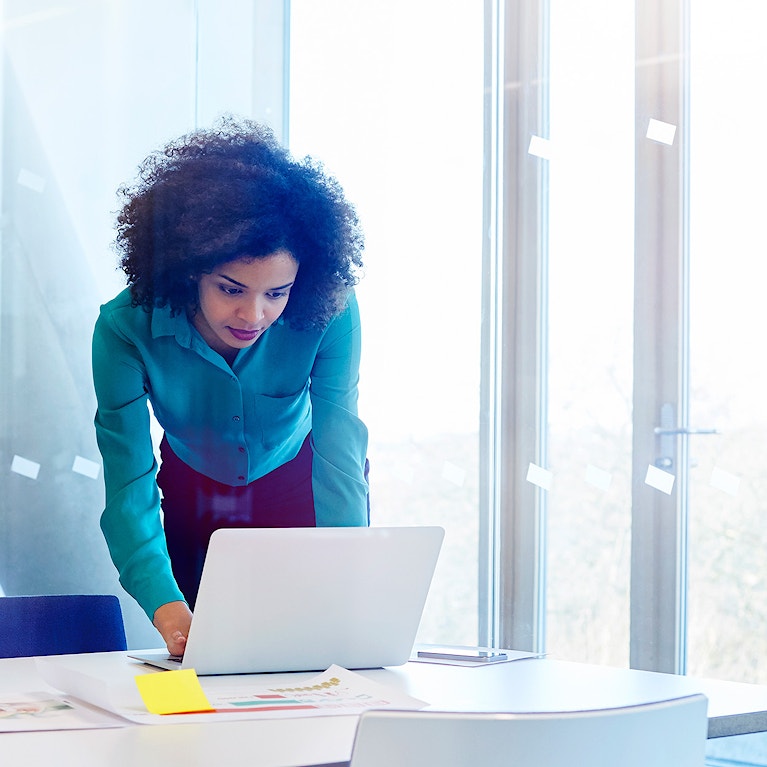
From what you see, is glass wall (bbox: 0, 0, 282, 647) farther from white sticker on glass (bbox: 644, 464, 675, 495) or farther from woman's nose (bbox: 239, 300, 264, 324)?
white sticker on glass (bbox: 644, 464, 675, 495)

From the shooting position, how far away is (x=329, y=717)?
122 cm

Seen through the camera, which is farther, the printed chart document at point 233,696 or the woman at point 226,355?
the woman at point 226,355

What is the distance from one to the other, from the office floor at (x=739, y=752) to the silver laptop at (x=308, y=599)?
1455mm

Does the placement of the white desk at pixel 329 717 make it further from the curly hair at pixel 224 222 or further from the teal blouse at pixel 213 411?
the curly hair at pixel 224 222

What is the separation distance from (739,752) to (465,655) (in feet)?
4.43

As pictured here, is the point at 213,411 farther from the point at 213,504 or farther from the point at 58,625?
the point at 58,625

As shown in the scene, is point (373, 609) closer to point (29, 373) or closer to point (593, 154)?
point (29, 373)

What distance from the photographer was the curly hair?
9.50ft

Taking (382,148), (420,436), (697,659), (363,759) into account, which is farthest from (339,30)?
(363,759)

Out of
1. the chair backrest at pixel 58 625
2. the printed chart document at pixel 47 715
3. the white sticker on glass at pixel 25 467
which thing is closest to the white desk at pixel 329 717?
the printed chart document at pixel 47 715

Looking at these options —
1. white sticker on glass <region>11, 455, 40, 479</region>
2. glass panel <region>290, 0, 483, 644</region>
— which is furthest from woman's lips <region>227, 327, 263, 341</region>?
white sticker on glass <region>11, 455, 40, 479</region>

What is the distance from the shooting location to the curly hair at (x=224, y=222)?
2.89 metres

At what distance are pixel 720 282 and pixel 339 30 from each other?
1439 mm

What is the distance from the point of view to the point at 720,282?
2902 mm
